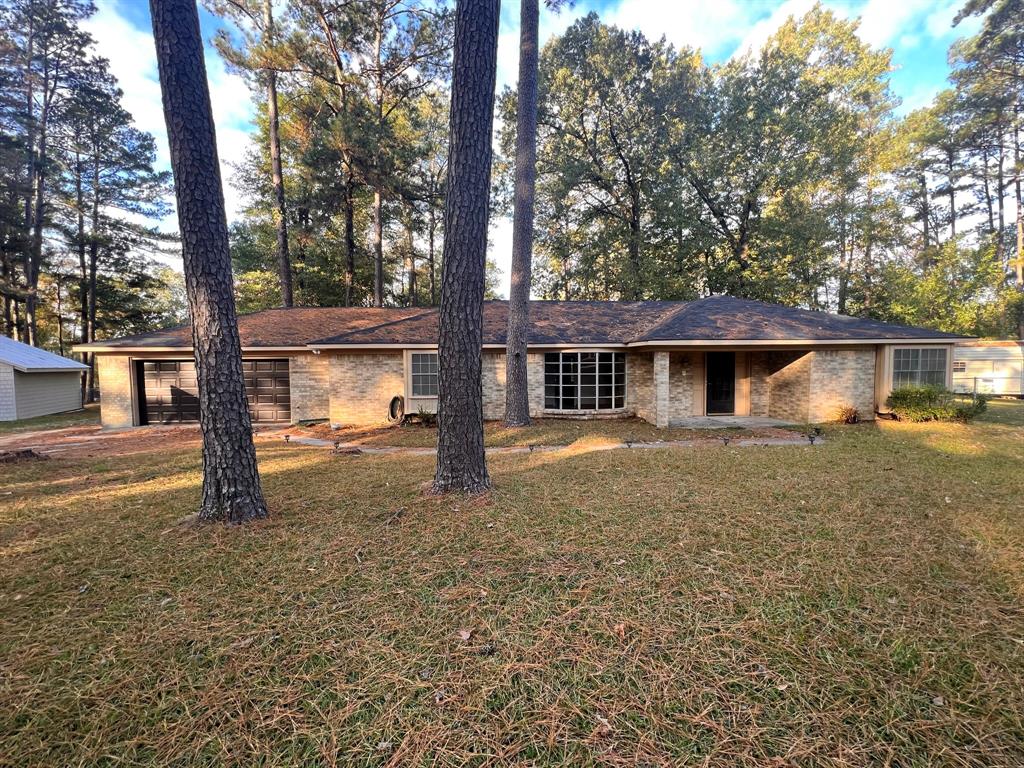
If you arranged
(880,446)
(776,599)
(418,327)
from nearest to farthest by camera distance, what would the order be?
1. (776,599)
2. (880,446)
3. (418,327)

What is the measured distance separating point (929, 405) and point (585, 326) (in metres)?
9.05

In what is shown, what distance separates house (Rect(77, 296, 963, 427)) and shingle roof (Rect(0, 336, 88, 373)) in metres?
5.43

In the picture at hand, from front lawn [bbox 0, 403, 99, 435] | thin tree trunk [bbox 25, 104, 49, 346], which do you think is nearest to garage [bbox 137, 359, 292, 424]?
front lawn [bbox 0, 403, 99, 435]

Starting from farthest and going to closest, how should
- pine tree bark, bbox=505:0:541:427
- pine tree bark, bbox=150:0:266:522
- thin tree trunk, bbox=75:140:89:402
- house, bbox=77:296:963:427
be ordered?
thin tree trunk, bbox=75:140:89:402 < house, bbox=77:296:963:427 < pine tree bark, bbox=505:0:541:427 < pine tree bark, bbox=150:0:266:522

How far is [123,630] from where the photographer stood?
234 cm

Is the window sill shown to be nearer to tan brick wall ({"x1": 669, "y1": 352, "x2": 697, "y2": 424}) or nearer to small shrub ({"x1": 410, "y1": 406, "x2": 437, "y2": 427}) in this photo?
tan brick wall ({"x1": 669, "y1": 352, "x2": 697, "y2": 424})

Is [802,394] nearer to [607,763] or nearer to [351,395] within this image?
[607,763]

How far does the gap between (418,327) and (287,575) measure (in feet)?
33.1

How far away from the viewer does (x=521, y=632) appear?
229 centimetres

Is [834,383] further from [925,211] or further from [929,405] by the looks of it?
[925,211]

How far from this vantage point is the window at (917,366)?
10.4m

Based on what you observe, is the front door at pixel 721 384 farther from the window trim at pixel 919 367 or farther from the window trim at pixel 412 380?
the window trim at pixel 412 380

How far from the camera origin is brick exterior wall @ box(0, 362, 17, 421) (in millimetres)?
13406

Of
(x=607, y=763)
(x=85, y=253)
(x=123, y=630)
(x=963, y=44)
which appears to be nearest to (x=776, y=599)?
(x=607, y=763)
